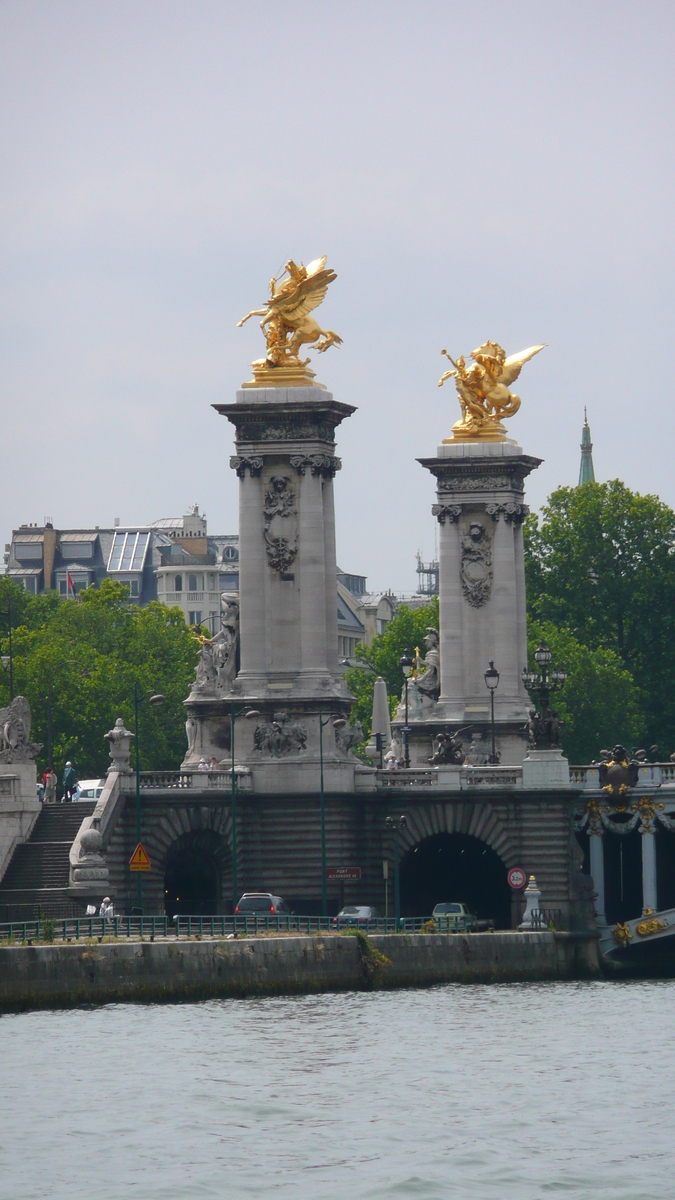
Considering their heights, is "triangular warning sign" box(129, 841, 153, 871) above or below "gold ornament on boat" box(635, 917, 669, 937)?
above

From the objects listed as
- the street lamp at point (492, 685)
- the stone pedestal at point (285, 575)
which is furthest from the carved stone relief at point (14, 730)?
the street lamp at point (492, 685)

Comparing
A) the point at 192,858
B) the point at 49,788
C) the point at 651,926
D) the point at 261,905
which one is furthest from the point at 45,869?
the point at 651,926

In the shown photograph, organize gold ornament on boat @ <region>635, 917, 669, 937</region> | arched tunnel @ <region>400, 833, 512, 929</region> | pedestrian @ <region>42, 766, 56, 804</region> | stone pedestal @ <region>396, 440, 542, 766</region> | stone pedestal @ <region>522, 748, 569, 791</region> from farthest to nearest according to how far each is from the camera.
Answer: stone pedestal @ <region>396, 440, 542, 766</region>, arched tunnel @ <region>400, 833, 512, 929</region>, pedestrian @ <region>42, 766, 56, 804</region>, stone pedestal @ <region>522, 748, 569, 791</region>, gold ornament on boat @ <region>635, 917, 669, 937</region>

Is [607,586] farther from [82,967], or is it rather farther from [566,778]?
[82,967]

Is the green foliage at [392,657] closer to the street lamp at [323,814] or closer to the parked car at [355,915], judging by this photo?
the street lamp at [323,814]

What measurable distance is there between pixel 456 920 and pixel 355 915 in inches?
107

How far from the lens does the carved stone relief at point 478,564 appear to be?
108 meters

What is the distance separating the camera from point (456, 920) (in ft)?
287

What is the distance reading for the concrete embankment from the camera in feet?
241

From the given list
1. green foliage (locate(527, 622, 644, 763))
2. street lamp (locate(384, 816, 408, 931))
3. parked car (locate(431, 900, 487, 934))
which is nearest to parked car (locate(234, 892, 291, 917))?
street lamp (locate(384, 816, 408, 931))

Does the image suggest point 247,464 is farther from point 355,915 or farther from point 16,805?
point 355,915

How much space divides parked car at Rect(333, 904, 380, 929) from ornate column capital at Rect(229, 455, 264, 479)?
1289cm

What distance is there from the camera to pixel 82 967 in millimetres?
74188

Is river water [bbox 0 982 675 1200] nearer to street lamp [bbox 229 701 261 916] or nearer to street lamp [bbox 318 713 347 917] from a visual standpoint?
street lamp [bbox 229 701 261 916]
